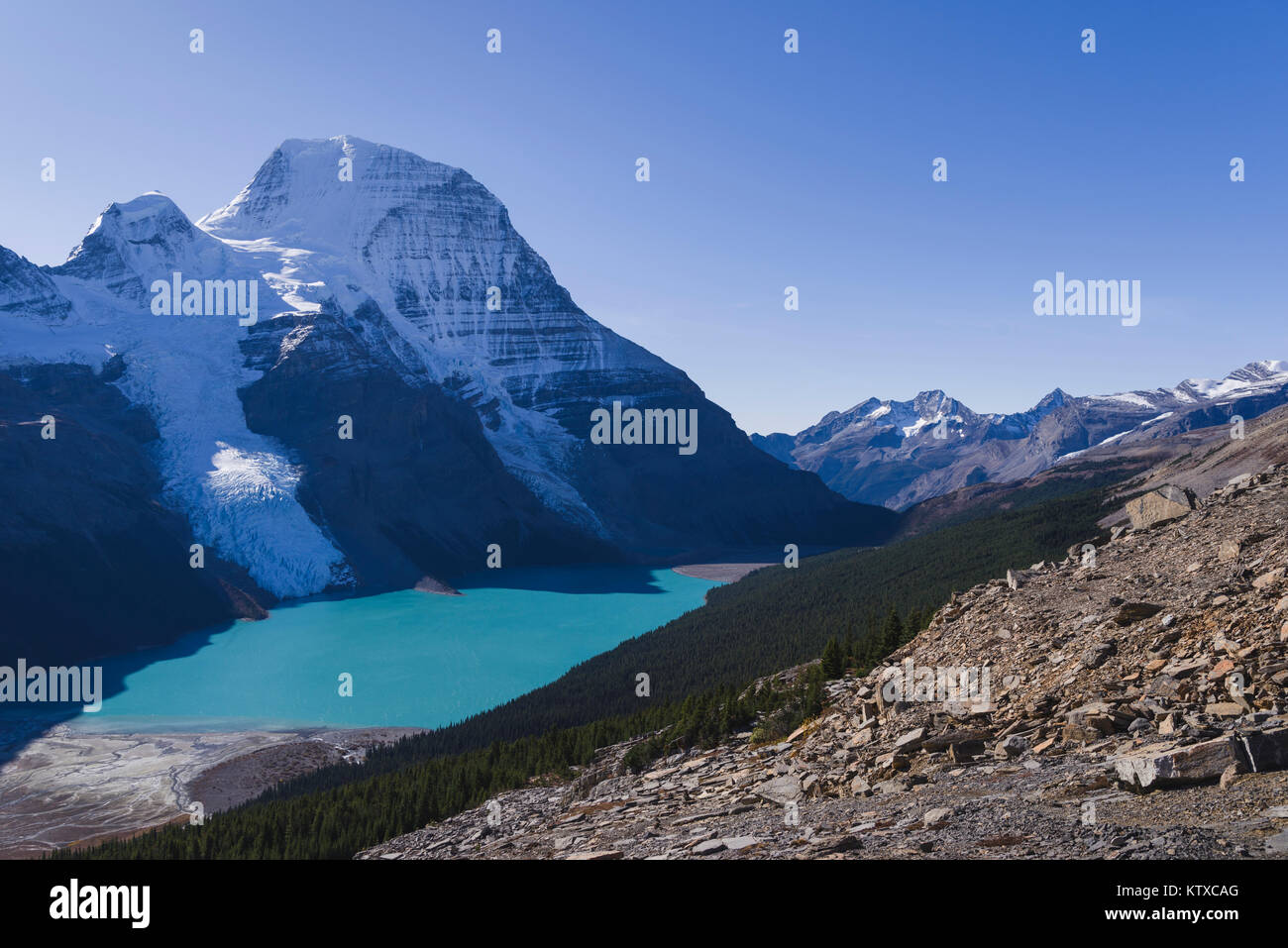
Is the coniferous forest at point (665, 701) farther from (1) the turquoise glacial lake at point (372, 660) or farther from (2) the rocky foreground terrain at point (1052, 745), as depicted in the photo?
(1) the turquoise glacial lake at point (372, 660)

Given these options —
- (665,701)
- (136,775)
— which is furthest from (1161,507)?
(136,775)

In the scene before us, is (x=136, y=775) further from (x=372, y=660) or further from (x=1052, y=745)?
(x=1052, y=745)

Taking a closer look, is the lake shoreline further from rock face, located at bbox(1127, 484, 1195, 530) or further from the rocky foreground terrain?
rock face, located at bbox(1127, 484, 1195, 530)

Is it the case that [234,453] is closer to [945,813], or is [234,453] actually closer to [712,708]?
[712,708]

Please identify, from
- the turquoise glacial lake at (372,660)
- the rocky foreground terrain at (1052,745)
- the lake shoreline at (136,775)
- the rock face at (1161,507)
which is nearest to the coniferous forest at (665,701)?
the rocky foreground terrain at (1052,745)
